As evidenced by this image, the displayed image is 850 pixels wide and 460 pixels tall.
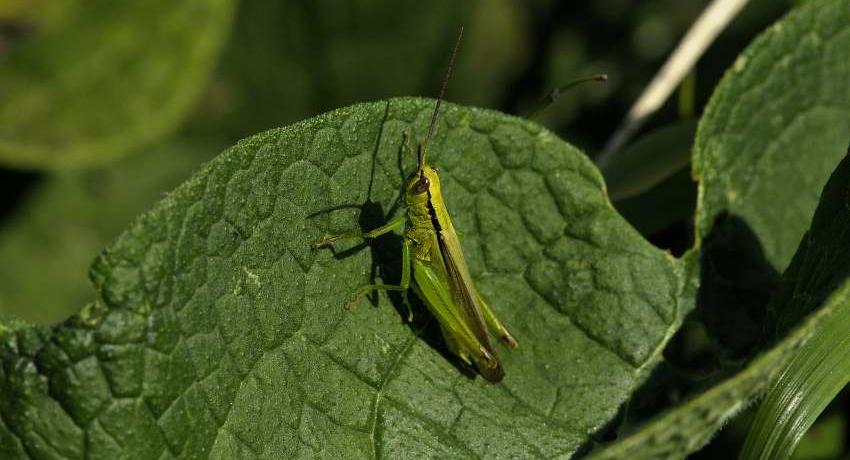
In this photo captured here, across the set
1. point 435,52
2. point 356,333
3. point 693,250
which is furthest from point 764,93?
point 435,52

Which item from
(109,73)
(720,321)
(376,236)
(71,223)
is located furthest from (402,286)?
(71,223)

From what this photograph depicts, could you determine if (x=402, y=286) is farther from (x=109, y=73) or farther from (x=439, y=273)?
(x=109, y=73)

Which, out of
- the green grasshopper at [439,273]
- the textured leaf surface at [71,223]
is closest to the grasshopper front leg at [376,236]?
the green grasshopper at [439,273]

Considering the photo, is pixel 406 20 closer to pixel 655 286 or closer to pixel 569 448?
pixel 655 286

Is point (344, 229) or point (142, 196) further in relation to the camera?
point (142, 196)

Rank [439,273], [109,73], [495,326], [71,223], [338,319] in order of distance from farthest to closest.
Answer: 1. [71,223]
2. [109,73]
3. [439,273]
4. [495,326]
5. [338,319]

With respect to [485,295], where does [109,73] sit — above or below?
above

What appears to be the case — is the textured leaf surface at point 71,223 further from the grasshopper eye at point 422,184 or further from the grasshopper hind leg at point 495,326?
the grasshopper hind leg at point 495,326
